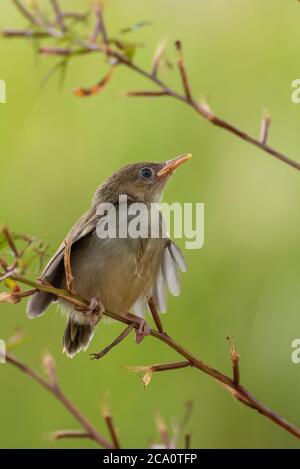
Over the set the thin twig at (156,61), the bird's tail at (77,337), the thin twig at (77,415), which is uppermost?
the thin twig at (156,61)

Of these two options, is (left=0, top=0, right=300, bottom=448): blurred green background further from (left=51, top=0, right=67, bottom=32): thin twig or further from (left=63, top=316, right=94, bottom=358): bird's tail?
(left=51, top=0, right=67, bottom=32): thin twig

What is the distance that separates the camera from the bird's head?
4066mm

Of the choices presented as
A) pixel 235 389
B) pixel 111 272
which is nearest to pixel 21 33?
pixel 235 389

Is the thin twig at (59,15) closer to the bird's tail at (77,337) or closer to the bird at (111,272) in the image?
the bird at (111,272)

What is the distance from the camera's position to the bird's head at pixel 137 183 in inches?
160

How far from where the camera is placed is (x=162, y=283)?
12.5 feet

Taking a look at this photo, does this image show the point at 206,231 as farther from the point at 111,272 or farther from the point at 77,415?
the point at 77,415

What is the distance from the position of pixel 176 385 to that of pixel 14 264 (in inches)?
106

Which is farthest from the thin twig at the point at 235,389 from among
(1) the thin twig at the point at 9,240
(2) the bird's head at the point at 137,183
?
(2) the bird's head at the point at 137,183

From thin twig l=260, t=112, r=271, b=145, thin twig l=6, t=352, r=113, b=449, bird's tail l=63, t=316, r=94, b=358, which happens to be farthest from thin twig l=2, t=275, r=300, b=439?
bird's tail l=63, t=316, r=94, b=358

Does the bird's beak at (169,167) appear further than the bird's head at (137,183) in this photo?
No

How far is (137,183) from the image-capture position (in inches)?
162
